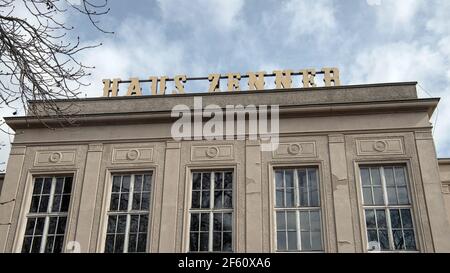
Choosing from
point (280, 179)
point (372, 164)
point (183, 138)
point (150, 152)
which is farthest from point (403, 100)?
point (150, 152)

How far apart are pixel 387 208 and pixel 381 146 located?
→ 1.62m

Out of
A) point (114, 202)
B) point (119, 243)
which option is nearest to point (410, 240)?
point (119, 243)

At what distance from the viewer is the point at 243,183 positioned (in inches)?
517

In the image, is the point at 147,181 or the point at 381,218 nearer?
the point at 381,218

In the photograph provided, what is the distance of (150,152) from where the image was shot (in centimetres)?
1384

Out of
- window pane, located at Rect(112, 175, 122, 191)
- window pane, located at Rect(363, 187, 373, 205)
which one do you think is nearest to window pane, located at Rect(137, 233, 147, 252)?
window pane, located at Rect(112, 175, 122, 191)

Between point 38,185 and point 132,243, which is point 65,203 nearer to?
point 38,185

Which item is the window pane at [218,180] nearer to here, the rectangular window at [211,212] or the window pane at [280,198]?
the rectangular window at [211,212]

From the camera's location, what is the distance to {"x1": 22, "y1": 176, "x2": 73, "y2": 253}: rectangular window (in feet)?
43.4

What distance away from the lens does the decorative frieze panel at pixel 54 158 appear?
→ 14016 millimetres
